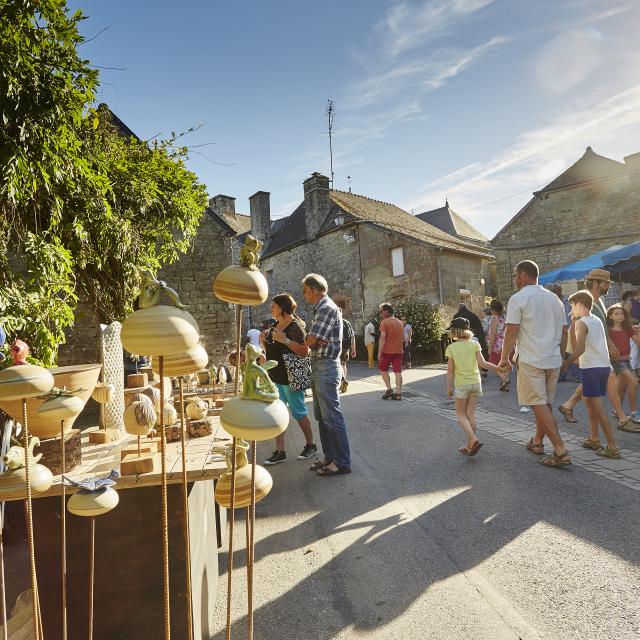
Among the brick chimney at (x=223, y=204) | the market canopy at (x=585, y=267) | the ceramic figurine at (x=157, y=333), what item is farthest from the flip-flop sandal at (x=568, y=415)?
the brick chimney at (x=223, y=204)

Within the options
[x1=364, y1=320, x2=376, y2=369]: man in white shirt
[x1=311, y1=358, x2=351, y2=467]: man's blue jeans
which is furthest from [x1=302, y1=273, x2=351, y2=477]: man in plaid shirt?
[x1=364, y1=320, x2=376, y2=369]: man in white shirt

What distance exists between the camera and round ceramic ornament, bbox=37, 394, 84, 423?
4.45 ft

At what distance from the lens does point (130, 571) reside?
1797mm

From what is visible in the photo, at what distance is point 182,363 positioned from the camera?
3.94 ft

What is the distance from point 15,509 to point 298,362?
2.73 meters

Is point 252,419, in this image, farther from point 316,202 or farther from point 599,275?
point 316,202

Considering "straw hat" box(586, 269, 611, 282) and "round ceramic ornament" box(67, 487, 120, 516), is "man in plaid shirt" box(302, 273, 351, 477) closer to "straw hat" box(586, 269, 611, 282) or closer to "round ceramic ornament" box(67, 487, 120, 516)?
"round ceramic ornament" box(67, 487, 120, 516)

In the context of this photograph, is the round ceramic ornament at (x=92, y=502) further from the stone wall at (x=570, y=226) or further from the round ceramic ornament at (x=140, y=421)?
the stone wall at (x=570, y=226)

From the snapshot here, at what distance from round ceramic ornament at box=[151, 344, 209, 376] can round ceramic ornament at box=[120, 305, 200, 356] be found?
0.28ft

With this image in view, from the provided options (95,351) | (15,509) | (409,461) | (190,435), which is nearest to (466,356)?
(409,461)

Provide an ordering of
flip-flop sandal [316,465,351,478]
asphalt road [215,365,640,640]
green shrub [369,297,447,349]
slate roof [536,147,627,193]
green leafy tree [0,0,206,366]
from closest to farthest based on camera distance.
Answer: asphalt road [215,365,640,640] < green leafy tree [0,0,206,366] < flip-flop sandal [316,465,351,478] < green shrub [369,297,447,349] < slate roof [536,147,627,193]

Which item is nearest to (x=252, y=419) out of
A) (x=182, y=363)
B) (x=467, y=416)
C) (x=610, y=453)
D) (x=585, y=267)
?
(x=182, y=363)

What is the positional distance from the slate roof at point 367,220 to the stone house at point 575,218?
5.62ft

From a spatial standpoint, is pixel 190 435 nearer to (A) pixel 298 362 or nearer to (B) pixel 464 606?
(B) pixel 464 606
